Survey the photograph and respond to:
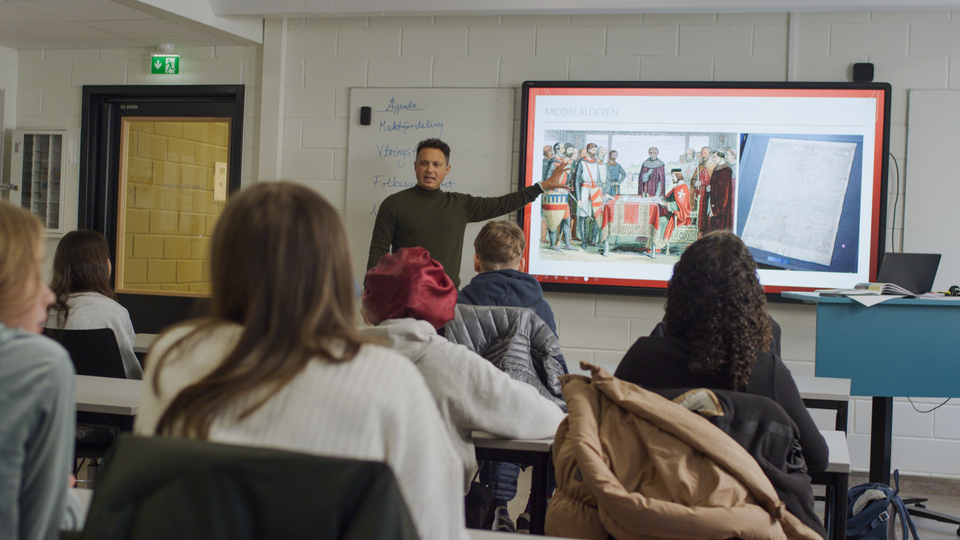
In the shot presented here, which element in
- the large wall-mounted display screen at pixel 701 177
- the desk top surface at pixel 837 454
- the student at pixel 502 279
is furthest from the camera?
the large wall-mounted display screen at pixel 701 177

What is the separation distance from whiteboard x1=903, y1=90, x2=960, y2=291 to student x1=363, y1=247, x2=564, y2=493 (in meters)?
2.86

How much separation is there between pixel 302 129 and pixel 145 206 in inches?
48.6

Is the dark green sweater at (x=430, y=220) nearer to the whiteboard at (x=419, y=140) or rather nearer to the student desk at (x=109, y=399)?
the whiteboard at (x=419, y=140)

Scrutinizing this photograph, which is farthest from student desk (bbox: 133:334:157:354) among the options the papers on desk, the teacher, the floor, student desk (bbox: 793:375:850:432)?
A: the papers on desk

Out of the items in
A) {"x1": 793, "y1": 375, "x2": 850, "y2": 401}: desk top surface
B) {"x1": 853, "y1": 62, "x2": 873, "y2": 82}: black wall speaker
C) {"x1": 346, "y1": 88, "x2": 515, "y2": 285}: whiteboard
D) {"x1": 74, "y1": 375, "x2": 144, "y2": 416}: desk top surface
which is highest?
{"x1": 853, "y1": 62, "x2": 873, "y2": 82}: black wall speaker

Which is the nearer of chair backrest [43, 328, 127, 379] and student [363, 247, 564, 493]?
student [363, 247, 564, 493]

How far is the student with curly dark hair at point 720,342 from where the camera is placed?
1438mm

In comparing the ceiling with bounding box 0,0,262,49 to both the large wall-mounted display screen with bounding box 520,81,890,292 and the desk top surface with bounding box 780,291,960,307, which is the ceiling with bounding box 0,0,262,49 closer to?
the large wall-mounted display screen with bounding box 520,81,890,292

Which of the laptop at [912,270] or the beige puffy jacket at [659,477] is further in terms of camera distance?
the laptop at [912,270]

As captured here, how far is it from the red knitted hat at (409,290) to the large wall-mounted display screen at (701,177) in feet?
7.69

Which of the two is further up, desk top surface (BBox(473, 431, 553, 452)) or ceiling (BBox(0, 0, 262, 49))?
ceiling (BBox(0, 0, 262, 49))

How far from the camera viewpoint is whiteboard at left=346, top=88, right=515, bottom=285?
3.92 metres

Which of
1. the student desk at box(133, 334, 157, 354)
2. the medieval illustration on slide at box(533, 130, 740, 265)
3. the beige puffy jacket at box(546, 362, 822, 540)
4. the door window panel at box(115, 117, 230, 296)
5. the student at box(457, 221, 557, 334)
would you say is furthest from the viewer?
the door window panel at box(115, 117, 230, 296)

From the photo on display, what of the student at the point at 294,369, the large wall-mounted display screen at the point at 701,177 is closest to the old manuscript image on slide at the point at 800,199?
the large wall-mounted display screen at the point at 701,177
